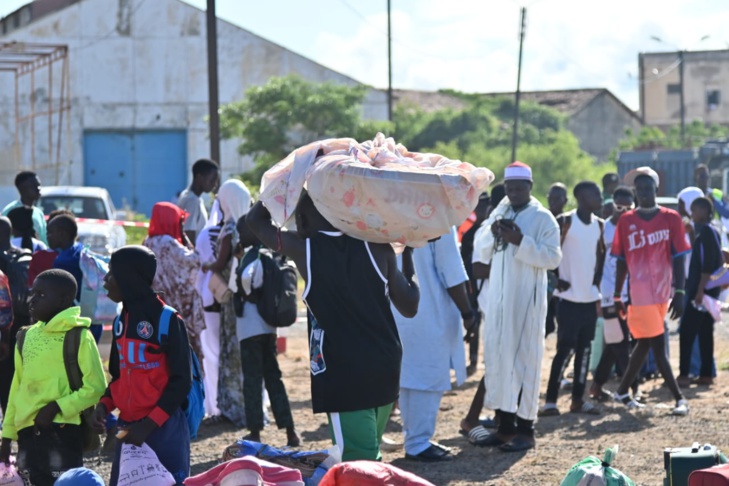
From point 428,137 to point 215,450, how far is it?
126 feet

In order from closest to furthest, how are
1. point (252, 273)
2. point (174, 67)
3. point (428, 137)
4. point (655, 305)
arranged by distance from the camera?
point (252, 273) → point (655, 305) → point (174, 67) → point (428, 137)

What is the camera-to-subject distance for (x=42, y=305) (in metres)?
5.82

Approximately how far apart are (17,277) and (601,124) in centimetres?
5487

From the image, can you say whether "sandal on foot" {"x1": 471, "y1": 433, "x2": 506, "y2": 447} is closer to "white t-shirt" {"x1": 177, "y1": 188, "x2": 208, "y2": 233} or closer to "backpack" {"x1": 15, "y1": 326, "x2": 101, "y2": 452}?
"white t-shirt" {"x1": 177, "y1": 188, "x2": 208, "y2": 233}

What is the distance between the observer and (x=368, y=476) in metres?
3.91

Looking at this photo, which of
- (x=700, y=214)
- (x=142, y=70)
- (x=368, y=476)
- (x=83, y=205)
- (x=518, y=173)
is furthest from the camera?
(x=142, y=70)

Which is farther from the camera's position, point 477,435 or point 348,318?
point 477,435

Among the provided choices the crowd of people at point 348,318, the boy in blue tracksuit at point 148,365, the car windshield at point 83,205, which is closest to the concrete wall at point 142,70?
the car windshield at point 83,205

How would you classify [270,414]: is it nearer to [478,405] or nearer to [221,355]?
[221,355]

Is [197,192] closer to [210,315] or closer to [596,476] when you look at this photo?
[210,315]

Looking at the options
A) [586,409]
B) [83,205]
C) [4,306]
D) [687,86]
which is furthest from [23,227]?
[687,86]

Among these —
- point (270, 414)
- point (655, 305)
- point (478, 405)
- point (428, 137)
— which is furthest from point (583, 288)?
point (428, 137)

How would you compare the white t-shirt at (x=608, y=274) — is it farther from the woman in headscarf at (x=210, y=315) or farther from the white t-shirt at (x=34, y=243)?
the white t-shirt at (x=34, y=243)

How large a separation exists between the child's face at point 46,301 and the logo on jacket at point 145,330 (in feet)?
2.35
